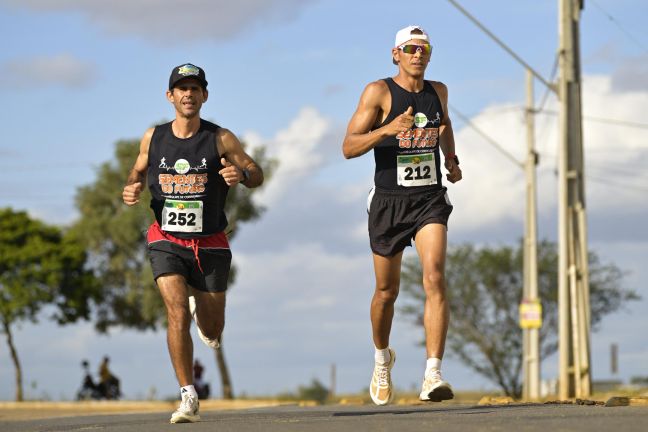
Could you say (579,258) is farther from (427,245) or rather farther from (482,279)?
(482,279)

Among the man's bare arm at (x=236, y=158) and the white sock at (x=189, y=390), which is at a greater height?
the man's bare arm at (x=236, y=158)

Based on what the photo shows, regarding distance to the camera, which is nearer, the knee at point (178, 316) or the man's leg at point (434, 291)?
the man's leg at point (434, 291)

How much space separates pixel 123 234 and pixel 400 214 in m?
42.6

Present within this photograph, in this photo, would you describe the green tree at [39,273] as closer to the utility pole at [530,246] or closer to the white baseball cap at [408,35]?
the utility pole at [530,246]

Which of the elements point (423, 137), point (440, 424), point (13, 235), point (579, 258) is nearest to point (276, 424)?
point (440, 424)

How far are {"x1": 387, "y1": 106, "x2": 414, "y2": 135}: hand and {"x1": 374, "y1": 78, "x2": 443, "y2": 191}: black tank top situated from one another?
532 millimetres

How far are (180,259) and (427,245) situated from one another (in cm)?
198

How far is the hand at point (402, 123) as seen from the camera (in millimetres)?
9836

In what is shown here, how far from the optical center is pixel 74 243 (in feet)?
175

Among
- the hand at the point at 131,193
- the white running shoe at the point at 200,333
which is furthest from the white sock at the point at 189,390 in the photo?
the hand at the point at 131,193

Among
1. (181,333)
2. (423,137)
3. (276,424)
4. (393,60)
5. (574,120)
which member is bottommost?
(276,424)

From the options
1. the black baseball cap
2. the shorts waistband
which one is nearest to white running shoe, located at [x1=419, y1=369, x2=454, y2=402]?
the shorts waistband

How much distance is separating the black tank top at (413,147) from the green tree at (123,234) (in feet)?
132

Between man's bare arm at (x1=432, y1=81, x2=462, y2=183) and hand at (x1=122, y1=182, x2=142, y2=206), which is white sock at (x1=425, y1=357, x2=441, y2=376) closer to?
man's bare arm at (x1=432, y1=81, x2=462, y2=183)
